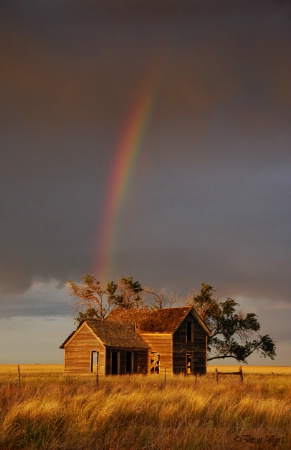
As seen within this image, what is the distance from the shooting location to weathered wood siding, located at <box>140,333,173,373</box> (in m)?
48.8

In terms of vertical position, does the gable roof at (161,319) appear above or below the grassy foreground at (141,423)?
above

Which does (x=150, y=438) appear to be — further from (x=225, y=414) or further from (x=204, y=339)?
(x=204, y=339)

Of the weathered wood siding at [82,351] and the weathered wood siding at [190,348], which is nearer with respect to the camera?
the weathered wood siding at [82,351]

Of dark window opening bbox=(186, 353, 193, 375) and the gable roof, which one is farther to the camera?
dark window opening bbox=(186, 353, 193, 375)

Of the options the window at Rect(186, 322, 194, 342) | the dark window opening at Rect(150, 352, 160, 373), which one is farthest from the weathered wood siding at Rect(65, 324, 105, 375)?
the window at Rect(186, 322, 194, 342)

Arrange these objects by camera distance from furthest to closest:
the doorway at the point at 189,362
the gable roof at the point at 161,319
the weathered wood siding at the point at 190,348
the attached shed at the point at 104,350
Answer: the doorway at the point at 189,362 → the gable roof at the point at 161,319 → the weathered wood siding at the point at 190,348 → the attached shed at the point at 104,350

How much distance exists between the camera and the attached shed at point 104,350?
46.2 meters

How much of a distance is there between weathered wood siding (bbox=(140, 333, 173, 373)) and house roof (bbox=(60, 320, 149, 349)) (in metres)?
0.60

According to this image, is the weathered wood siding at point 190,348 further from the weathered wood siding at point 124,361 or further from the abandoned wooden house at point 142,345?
the weathered wood siding at point 124,361
